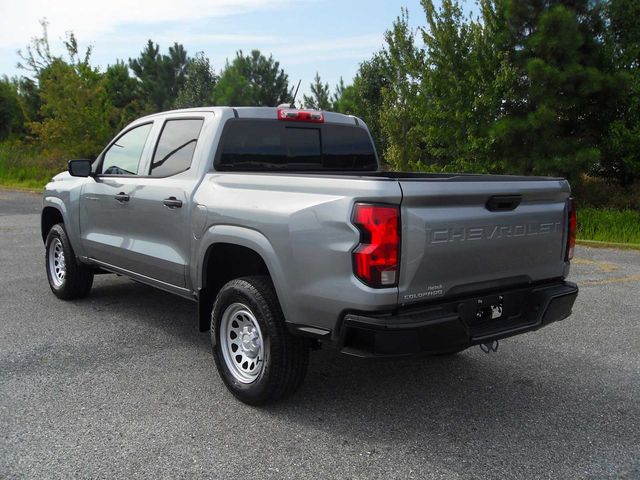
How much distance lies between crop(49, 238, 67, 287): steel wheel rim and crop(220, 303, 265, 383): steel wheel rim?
3.17 metres

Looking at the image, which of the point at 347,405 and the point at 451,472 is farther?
the point at 347,405

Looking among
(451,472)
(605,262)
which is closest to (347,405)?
(451,472)

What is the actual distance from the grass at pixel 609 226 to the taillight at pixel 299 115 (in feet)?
27.5

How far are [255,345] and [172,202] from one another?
130 centimetres

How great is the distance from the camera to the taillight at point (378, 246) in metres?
3.14

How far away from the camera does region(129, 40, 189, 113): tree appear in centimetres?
4356

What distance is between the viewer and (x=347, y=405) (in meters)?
3.96

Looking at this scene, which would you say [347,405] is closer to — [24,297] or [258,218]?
[258,218]

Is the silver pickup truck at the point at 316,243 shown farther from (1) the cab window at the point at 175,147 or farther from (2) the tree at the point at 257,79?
(2) the tree at the point at 257,79

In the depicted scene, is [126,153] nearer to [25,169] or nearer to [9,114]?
[25,169]

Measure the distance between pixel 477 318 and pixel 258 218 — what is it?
141 centimetres

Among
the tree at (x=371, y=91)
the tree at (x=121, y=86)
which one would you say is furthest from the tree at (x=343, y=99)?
the tree at (x=121, y=86)

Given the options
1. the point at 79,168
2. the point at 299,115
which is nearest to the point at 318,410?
the point at 299,115

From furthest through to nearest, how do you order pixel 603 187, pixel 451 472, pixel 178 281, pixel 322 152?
pixel 603 187, pixel 322 152, pixel 178 281, pixel 451 472
